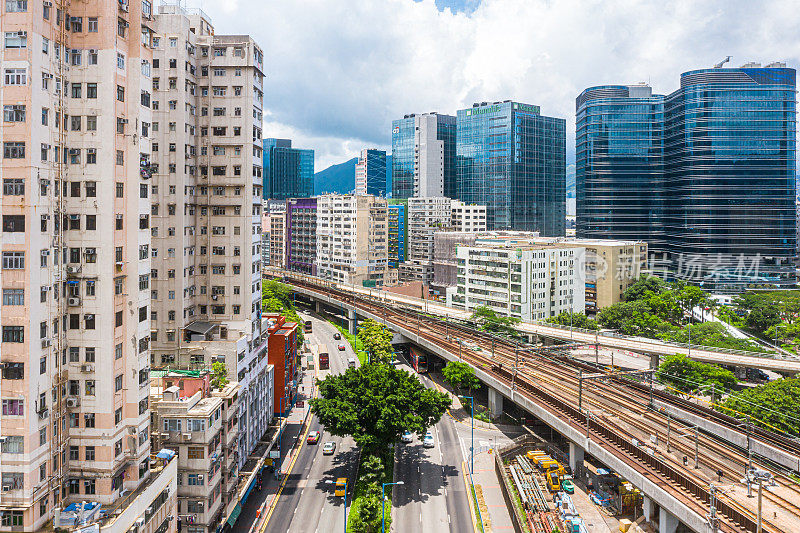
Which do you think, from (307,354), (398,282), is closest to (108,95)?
(307,354)

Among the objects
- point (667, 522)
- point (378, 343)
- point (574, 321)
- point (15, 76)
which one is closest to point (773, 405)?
point (667, 522)

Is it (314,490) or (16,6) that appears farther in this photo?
(314,490)

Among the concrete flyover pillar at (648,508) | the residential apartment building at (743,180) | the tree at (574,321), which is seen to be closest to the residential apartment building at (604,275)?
the tree at (574,321)

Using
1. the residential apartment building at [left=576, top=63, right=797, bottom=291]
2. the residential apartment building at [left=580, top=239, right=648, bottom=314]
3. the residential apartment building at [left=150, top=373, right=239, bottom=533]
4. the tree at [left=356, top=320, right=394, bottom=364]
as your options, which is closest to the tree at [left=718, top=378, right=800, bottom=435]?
the tree at [left=356, top=320, right=394, bottom=364]

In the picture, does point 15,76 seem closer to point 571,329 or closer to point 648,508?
point 648,508

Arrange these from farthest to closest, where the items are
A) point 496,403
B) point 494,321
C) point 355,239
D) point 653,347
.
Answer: point 355,239 → point 494,321 → point 653,347 → point 496,403
